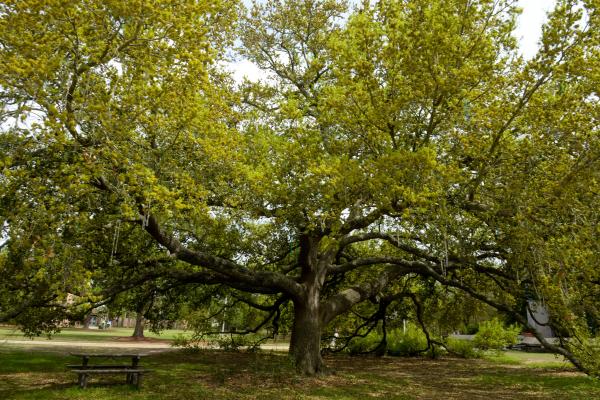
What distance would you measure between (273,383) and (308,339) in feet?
6.62

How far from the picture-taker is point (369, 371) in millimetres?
15281

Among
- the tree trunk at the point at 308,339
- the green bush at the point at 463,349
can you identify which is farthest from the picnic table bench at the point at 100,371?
the green bush at the point at 463,349

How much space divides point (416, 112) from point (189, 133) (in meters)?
4.66

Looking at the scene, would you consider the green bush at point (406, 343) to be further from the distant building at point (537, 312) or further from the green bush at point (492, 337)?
the distant building at point (537, 312)

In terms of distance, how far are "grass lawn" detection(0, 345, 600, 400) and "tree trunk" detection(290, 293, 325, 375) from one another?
394 millimetres

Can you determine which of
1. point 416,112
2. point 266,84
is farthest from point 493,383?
point 266,84

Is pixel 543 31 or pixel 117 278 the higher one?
pixel 543 31

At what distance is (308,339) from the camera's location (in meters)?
12.7

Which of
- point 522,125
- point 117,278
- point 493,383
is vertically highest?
point 522,125

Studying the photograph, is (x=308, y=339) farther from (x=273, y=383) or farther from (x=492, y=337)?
(x=492, y=337)

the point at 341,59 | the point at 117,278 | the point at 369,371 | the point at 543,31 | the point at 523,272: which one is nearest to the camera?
the point at 543,31

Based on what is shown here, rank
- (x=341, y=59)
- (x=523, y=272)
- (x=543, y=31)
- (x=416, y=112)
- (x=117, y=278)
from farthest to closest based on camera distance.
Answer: (x=117, y=278), (x=523, y=272), (x=416, y=112), (x=341, y=59), (x=543, y=31)

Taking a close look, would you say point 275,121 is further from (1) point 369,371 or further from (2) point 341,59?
(1) point 369,371

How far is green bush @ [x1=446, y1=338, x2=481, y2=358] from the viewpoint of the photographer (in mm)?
23281
